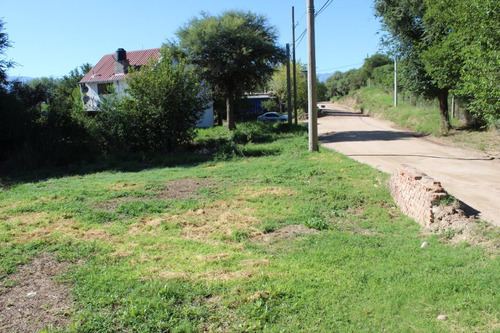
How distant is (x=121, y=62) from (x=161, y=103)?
2391cm

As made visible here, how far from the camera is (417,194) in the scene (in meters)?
7.82

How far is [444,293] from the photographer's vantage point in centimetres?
456

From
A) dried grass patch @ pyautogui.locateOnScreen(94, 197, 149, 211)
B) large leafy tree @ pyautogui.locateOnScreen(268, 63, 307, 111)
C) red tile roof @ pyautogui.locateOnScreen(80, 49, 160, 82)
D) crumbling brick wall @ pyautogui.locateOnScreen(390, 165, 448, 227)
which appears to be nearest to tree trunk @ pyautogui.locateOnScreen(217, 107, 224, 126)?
large leafy tree @ pyautogui.locateOnScreen(268, 63, 307, 111)

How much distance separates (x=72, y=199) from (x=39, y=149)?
31.7 ft

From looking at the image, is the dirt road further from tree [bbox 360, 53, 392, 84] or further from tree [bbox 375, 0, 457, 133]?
tree [bbox 360, 53, 392, 84]

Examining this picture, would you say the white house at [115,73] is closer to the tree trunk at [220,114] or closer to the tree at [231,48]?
the tree trunk at [220,114]

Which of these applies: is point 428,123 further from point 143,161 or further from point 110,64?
point 110,64

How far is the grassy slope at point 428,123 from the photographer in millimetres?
17692

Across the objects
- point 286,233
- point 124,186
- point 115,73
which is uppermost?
point 115,73

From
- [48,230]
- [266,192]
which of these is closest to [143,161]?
[266,192]

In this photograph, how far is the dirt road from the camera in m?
8.72

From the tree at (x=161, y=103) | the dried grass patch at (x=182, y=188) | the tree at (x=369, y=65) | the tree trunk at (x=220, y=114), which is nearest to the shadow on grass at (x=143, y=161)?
the tree at (x=161, y=103)

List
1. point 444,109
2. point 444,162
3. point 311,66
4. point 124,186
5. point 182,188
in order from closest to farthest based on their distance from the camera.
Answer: point 182,188
point 124,186
point 444,162
point 311,66
point 444,109

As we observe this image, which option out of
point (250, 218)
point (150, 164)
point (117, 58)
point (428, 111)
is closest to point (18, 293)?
point (250, 218)
